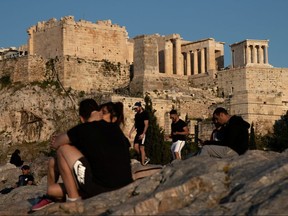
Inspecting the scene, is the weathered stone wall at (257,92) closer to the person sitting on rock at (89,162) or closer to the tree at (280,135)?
the tree at (280,135)

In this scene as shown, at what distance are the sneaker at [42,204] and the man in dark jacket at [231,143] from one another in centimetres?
277

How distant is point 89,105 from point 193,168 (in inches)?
78.3

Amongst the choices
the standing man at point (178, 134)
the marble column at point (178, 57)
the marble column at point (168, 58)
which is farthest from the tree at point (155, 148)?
the marble column at point (178, 57)

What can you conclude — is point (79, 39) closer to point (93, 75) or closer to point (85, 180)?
point (93, 75)

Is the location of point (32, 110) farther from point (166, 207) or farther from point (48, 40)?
point (166, 207)

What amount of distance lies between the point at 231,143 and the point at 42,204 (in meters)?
3.59

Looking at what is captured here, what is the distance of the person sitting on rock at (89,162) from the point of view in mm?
10570

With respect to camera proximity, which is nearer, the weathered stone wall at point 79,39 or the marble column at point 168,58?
the weathered stone wall at point 79,39

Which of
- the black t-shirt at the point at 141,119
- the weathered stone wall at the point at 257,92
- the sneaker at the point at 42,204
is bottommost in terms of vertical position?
the sneaker at the point at 42,204

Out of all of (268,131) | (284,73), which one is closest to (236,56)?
(284,73)

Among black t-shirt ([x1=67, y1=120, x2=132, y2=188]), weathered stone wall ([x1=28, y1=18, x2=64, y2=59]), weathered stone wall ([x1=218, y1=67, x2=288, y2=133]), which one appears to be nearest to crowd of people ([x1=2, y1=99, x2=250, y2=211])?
black t-shirt ([x1=67, y1=120, x2=132, y2=188])

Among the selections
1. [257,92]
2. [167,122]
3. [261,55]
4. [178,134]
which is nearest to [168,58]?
[261,55]

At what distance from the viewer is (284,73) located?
53250 millimetres

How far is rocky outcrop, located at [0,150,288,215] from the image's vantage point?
29.5 ft
